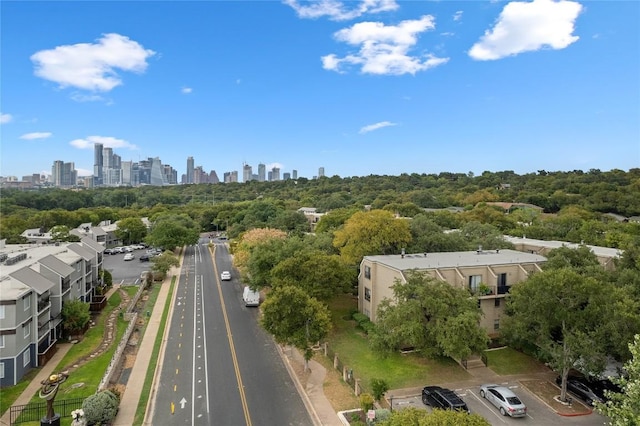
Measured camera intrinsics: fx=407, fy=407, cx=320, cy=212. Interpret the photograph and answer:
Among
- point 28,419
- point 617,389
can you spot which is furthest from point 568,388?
point 28,419

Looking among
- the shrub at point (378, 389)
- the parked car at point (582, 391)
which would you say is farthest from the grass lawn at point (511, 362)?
the shrub at point (378, 389)

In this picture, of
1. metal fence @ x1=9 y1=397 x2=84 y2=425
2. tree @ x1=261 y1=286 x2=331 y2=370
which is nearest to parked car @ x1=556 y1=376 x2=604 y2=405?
tree @ x1=261 y1=286 x2=331 y2=370

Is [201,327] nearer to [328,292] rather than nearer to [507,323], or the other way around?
[328,292]

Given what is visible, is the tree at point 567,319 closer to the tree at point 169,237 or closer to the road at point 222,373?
the road at point 222,373

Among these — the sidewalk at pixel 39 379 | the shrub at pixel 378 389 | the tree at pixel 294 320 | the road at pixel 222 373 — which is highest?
the tree at pixel 294 320

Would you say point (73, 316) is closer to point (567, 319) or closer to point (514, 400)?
point (514, 400)

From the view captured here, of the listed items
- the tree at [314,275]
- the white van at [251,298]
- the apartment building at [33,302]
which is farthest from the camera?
the white van at [251,298]

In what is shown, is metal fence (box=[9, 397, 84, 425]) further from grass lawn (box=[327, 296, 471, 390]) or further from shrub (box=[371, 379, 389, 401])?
grass lawn (box=[327, 296, 471, 390])

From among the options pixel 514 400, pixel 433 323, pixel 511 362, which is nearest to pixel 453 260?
pixel 511 362
